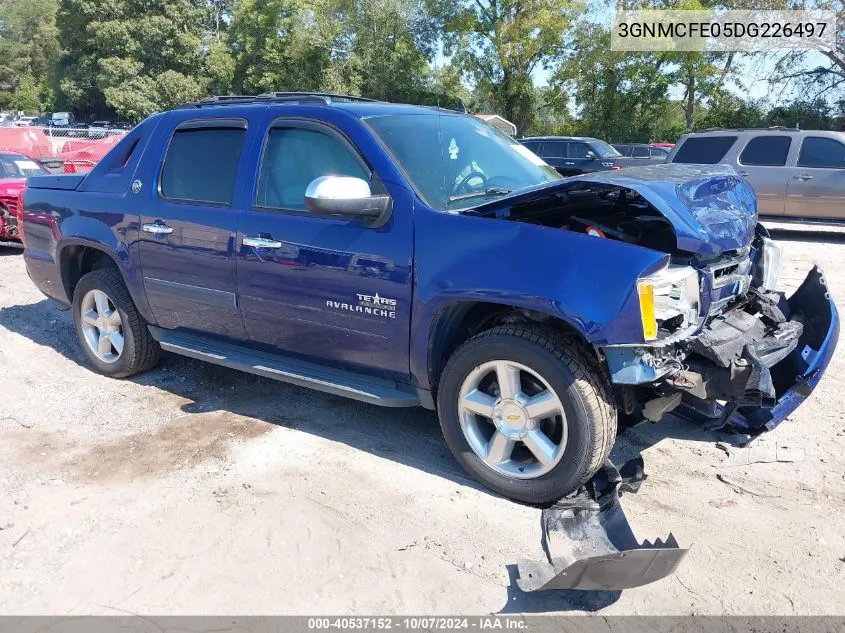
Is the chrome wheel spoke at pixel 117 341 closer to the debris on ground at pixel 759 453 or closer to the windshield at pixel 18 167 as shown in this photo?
the debris on ground at pixel 759 453

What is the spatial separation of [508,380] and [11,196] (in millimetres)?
9351

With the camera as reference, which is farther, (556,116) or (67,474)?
(556,116)

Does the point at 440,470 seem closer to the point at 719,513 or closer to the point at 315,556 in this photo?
the point at 315,556

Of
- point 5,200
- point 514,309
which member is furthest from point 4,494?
point 5,200

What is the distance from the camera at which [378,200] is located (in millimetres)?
3545

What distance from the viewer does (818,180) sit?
11938 millimetres

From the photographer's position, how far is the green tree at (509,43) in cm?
2825

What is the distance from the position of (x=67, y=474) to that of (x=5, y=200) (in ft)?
25.6

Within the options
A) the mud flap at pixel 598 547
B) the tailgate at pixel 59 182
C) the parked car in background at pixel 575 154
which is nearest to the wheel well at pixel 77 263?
the tailgate at pixel 59 182

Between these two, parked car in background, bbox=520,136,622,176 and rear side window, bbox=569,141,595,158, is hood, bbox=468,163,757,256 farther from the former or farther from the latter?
rear side window, bbox=569,141,595,158

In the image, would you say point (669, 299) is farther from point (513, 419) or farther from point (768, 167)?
point (768, 167)

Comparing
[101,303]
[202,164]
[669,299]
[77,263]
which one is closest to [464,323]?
[669,299]

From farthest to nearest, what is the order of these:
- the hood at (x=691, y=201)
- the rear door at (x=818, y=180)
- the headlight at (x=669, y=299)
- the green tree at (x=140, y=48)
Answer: the green tree at (x=140, y=48)
the rear door at (x=818, y=180)
the hood at (x=691, y=201)
the headlight at (x=669, y=299)

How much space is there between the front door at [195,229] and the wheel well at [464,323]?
1.40 metres
